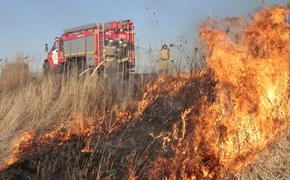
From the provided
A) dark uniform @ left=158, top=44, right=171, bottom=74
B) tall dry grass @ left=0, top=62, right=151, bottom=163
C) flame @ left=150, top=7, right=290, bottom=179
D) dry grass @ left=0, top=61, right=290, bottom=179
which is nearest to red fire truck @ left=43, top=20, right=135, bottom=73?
dry grass @ left=0, top=61, right=290, bottom=179

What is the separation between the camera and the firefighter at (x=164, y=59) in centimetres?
1025

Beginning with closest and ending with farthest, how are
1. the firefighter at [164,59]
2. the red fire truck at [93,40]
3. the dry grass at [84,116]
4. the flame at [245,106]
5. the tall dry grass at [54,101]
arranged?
the flame at [245,106] → the dry grass at [84,116] → the tall dry grass at [54,101] → the firefighter at [164,59] → the red fire truck at [93,40]

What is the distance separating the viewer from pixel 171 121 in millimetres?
8516

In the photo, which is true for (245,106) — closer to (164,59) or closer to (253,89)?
(253,89)

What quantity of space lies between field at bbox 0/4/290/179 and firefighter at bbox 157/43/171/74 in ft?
0.75

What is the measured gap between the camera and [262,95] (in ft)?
16.0

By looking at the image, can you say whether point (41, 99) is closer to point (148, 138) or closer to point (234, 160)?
point (148, 138)

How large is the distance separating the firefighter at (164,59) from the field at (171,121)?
0.23m

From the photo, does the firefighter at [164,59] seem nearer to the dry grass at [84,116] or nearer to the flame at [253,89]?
the dry grass at [84,116]

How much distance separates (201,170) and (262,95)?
104 cm

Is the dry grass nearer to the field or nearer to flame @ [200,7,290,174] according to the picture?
the field

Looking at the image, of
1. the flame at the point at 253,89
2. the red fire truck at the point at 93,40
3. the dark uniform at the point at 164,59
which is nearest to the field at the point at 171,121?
the flame at the point at 253,89

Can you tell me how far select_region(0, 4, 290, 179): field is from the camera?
4.80m

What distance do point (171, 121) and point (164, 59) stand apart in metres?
2.37
